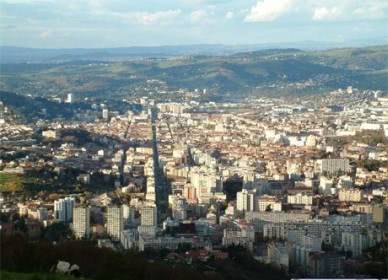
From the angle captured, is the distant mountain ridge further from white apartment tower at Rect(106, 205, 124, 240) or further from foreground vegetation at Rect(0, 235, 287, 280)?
foreground vegetation at Rect(0, 235, 287, 280)

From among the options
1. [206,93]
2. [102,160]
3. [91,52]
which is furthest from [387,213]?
[91,52]

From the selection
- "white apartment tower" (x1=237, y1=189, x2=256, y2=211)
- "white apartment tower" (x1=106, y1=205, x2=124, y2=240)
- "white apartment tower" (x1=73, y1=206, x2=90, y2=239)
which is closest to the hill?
"white apartment tower" (x1=237, y1=189, x2=256, y2=211)

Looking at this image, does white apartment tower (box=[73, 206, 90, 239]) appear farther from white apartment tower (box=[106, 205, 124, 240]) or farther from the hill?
the hill

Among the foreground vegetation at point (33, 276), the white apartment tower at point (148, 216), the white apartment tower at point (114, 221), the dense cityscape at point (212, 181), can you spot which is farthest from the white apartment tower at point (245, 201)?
the foreground vegetation at point (33, 276)

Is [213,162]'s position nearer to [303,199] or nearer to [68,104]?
[303,199]

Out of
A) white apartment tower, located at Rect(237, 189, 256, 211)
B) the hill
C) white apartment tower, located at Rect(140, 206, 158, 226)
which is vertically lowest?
white apartment tower, located at Rect(237, 189, 256, 211)

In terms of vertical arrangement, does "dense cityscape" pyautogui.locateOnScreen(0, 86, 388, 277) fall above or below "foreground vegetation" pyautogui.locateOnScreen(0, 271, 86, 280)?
below

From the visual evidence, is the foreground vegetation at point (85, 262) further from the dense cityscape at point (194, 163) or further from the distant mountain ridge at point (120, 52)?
the distant mountain ridge at point (120, 52)

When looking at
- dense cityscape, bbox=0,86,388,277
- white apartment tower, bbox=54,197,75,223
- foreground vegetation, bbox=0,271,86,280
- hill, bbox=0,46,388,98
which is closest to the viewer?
foreground vegetation, bbox=0,271,86,280

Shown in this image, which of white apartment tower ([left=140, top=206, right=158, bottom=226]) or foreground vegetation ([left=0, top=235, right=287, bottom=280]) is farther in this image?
white apartment tower ([left=140, top=206, right=158, bottom=226])

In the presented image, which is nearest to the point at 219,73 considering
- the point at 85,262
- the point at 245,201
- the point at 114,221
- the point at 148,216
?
the point at 245,201

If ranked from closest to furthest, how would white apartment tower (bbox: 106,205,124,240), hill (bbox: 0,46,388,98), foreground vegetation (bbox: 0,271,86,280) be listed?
foreground vegetation (bbox: 0,271,86,280)
white apartment tower (bbox: 106,205,124,240)
hill (bbox: 0,46,388,98)

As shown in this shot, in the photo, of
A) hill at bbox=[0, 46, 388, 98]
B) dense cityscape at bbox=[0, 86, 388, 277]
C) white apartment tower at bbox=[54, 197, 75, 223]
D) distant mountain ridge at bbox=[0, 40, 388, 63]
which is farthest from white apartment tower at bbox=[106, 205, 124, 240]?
A: hill at bbox=[0, 46, 388, 98]

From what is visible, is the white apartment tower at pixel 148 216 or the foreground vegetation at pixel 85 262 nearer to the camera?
the foreground vegetation at pixel 85 262
